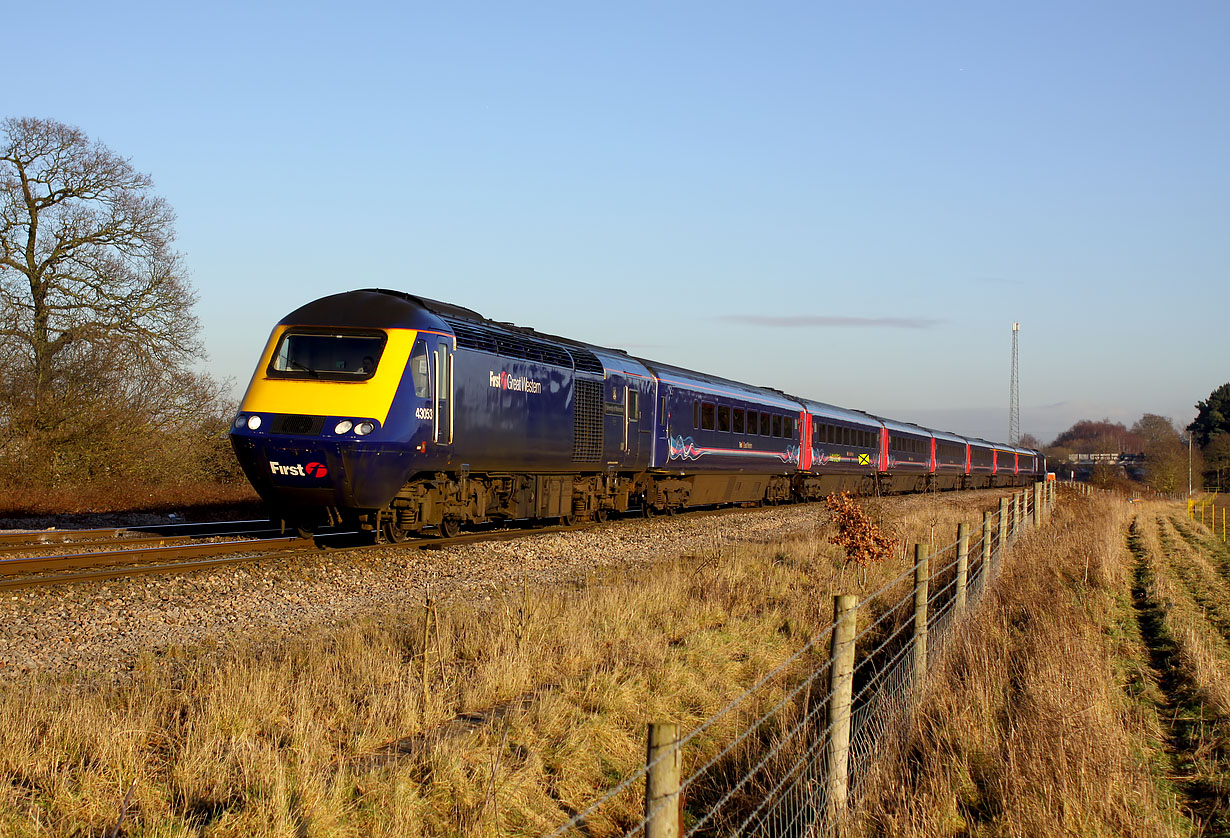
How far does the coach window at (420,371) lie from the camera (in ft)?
45.6

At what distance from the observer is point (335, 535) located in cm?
1622

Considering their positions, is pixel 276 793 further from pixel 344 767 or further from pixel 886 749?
pixel 886 749

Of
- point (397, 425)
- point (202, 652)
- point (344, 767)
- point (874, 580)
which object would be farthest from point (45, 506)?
point (344, 767)

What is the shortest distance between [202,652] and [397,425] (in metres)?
5.44

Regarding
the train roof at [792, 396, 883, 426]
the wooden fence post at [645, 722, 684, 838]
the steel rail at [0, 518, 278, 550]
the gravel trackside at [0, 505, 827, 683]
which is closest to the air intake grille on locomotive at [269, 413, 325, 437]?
the gravel trackside at [0, 505, 827, 683]

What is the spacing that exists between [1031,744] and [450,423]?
988 centimetres

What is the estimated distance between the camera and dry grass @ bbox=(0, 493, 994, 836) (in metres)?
5.09

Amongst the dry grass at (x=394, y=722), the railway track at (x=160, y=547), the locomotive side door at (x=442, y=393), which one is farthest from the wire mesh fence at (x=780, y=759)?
the railway track at (x=160, y=547)

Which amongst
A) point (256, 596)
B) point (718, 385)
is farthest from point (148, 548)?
point (718, 385)

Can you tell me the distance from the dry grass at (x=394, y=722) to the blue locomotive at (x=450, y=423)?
12.5ft

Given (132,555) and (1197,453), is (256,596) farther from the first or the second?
(1197,453)

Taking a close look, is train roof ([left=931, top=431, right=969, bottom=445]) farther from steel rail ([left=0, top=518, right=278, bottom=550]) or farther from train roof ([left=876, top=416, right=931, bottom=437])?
steel rail ([left=0, top=518, right=278, bottom=550])

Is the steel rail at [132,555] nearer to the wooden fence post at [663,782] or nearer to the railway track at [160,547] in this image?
the railway track at [160,547]

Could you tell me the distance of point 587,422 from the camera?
61.9 ft
